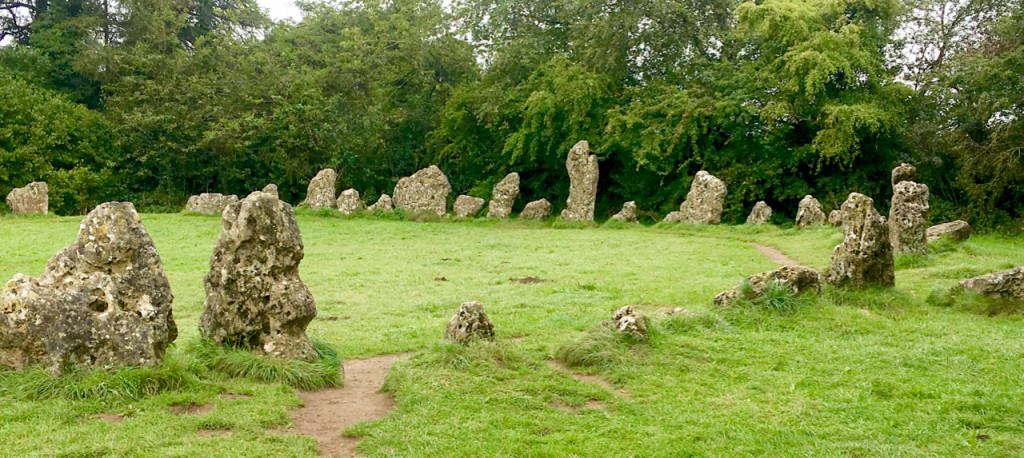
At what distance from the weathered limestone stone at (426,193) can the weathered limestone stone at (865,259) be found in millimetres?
20747

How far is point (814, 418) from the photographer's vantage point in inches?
284

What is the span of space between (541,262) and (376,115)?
22.0 metres

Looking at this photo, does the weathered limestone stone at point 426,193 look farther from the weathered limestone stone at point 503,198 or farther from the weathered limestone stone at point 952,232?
the weathered limestone stone at point 952,232

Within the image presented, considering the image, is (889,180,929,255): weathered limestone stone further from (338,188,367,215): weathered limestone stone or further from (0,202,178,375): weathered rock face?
(338,188,367,215): weathered limestone stone

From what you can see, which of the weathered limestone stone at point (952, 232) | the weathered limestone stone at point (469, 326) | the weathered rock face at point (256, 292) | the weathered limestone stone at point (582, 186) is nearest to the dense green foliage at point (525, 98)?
the weathered limestone stone at point (582, 186)

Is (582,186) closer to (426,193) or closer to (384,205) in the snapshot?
(426,193)

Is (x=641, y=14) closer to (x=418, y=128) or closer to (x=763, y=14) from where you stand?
(x=763, y=14)

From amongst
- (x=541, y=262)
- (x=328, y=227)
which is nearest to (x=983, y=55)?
(x=541, y=262)

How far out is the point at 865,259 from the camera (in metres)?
12.9

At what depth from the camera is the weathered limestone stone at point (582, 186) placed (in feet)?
102

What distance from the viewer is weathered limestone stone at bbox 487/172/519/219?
32.0 meters

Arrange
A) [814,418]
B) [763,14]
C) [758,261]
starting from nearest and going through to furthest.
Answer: [814,418], [758,261], [763,14]

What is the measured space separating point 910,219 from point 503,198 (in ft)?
57.7

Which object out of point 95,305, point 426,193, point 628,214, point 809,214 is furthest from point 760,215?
point 95,305
